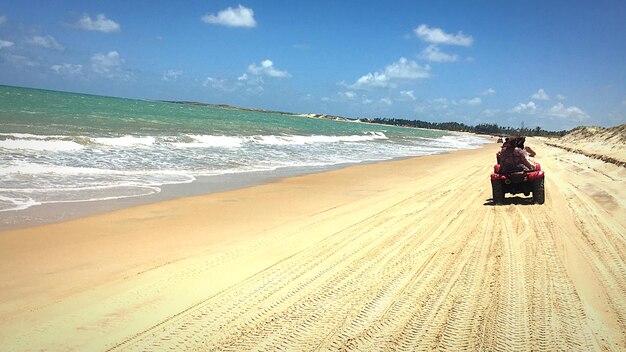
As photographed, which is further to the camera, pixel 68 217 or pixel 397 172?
pixel 397 172

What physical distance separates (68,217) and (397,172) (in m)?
12.4

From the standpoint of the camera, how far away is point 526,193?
30.7 feet

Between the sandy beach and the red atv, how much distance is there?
0.55 m

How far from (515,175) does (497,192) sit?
1.69 ft

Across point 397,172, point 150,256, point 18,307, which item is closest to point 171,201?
point 150,256

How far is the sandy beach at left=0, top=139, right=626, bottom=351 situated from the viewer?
345 centimetres

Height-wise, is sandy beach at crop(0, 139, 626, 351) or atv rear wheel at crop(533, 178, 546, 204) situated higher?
atv rear wheel at crop(533, 178, 546, 204)

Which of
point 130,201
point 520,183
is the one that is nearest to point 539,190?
point 520,183

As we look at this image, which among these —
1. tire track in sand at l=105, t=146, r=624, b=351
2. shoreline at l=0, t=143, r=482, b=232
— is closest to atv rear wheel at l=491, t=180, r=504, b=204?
tire track in sand at l=105, t=146, r=624, b=351

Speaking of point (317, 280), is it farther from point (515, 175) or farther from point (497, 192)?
point (515, 175)

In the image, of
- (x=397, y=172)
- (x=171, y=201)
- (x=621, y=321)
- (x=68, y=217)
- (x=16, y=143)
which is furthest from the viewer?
(x=397, y=172)

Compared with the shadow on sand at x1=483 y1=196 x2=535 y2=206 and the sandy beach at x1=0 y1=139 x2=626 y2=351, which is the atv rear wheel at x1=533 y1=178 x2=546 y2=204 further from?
the sandy beach at x1=0 y1=139 x2=626 y2=351

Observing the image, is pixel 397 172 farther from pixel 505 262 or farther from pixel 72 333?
pixel 72 333

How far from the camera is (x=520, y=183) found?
29.7ft
